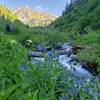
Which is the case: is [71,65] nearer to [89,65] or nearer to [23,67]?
[23,67]

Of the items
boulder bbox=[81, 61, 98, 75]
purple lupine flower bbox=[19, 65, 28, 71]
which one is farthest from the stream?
purple lupine flower bbox=[19, 65, 28, 71]

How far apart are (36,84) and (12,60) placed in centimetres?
119

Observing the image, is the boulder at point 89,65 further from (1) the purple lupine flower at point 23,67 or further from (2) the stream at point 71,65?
(1) the purple lupine flower at point 23,67

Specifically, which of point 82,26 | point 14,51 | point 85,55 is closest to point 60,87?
point 14,51

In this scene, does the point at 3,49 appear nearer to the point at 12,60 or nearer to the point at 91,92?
the point at 12,60

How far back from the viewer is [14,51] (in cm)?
623

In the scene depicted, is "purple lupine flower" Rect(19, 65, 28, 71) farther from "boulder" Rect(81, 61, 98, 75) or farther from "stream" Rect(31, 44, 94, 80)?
"boulder" Rect(81, 61, 98, 75)

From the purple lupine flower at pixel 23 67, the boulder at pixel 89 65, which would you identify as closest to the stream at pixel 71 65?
the boulder at pixel 89 65

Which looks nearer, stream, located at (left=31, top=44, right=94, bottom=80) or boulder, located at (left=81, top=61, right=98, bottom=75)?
stream, located at (left=31, top=44, right=94, bottom=80)

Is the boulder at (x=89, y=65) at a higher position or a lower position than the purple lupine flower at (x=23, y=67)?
lower

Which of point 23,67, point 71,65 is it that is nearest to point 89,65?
point 71,65

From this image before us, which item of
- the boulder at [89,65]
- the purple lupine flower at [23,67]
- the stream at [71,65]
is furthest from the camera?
the boulder at [89,65]

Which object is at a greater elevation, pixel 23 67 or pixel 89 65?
pixel 23 67

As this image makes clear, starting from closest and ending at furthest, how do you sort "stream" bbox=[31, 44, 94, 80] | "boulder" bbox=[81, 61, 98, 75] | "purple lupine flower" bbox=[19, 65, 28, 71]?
1. "purple lupine flower" bbox=[19, 65, 28, 71]
2. "stream" bbox=[31, 44, 94, 80]
3. "boulder" bbox=[81, 61, 98, 75]
